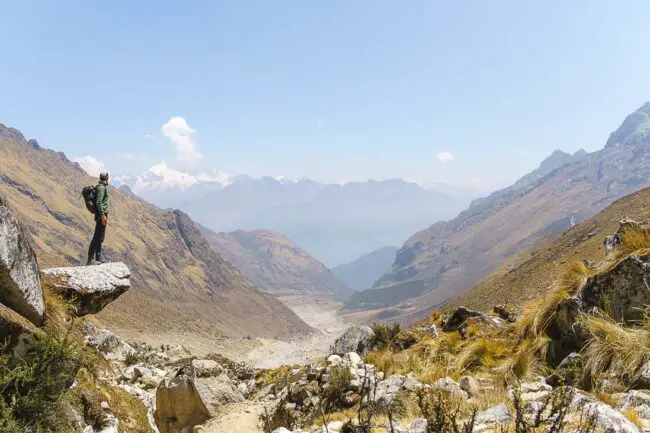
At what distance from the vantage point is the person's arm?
14.3 m

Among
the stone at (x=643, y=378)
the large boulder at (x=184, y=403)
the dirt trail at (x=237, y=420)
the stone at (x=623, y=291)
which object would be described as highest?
the stone at (x=623, y=291)

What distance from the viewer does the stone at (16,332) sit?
7.88 metres

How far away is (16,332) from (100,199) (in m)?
7.18

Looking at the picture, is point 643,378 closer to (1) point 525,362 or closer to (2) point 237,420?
(1) point 525,362

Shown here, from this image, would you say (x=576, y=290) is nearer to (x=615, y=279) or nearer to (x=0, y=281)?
(x=615, y=279)

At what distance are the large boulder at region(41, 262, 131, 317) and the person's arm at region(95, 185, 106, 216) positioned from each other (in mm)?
1839

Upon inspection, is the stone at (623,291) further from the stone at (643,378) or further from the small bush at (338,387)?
the small bush at (338,387)

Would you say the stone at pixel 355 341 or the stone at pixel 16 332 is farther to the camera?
the stone at pixel 355 341

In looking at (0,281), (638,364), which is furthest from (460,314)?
(0,281)

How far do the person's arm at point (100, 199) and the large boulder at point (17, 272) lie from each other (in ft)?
17.1

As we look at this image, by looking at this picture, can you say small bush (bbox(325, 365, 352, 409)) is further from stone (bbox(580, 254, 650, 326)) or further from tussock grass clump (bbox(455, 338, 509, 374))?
stone (bbox(580, 254, 650, 326))

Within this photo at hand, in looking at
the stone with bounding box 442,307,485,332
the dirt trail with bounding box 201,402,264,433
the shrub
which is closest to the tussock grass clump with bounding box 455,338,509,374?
the stone with bounding box 442,307,485,332

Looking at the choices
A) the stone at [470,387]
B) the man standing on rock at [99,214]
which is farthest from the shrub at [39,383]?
the stone at [470,387]

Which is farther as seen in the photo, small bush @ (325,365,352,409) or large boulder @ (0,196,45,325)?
small bush @ (325,365,352,409)
